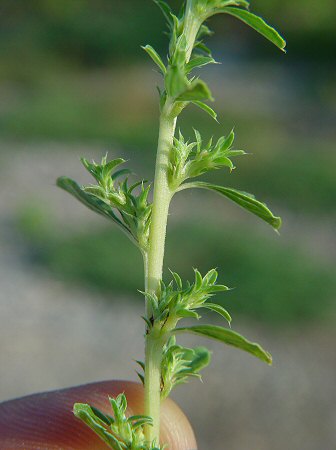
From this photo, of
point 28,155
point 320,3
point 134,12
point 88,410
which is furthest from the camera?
point 134,12

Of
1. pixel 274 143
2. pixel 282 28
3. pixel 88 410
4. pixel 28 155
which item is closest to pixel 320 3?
pixel 282 28

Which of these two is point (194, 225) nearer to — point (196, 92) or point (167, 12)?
point (167, 12)

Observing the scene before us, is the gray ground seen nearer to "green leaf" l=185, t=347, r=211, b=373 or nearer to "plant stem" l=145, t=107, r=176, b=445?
"green leaf" l=185, t=347, r=211, b=373

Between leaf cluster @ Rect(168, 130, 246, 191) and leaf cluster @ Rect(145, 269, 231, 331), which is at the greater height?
leaf cluster @ Rect(168, 130, 246, 191)

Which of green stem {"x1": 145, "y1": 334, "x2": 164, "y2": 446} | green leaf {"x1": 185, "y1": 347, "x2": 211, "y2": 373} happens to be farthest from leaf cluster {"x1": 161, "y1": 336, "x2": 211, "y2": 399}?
green stem {"x1": 145, "y1": 334, "x2": 164, "y2": 446}

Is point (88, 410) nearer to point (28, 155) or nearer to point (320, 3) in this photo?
point (28, 155)

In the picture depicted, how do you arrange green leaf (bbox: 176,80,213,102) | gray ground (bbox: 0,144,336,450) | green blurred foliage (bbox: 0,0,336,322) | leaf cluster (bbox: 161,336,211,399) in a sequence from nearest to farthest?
green leaf (bbox: 176,80,213,102) < leaf cluster (bbox: 161,336,211,399) < gray ground (bbox: 0,144,336,450) < green blurred foliage (bbox: 0,0,336,322)

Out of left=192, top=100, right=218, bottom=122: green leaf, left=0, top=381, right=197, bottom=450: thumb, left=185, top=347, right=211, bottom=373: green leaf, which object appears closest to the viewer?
left=192, top=100, right=218, bottom=122: green leaf
